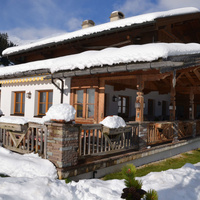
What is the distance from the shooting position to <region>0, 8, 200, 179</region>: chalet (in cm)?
668

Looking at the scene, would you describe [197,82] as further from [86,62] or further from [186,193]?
[186,193]

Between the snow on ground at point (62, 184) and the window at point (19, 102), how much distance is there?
5753 millimetres

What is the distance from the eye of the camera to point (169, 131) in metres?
8.64

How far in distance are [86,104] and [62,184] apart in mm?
5600

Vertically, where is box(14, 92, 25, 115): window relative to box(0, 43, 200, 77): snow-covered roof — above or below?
below

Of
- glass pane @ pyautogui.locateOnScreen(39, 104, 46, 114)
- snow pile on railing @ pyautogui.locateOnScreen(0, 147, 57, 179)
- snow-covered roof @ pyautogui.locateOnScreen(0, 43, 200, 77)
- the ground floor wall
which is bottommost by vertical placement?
the ground floor wall

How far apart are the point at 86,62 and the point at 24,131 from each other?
3.15m

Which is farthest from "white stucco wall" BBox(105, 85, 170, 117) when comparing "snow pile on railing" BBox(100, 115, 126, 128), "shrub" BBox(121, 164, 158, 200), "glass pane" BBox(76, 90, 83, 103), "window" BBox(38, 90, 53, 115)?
"shrub" BBox(121, 164, 158, 200)

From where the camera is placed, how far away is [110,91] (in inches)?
378

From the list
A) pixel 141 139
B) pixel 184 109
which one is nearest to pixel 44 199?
pixel 141 139

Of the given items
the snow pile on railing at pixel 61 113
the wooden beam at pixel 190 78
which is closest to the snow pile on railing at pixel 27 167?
the snow pile on railing at pixel 61 113

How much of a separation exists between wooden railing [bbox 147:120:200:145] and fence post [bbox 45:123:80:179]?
3.36 m

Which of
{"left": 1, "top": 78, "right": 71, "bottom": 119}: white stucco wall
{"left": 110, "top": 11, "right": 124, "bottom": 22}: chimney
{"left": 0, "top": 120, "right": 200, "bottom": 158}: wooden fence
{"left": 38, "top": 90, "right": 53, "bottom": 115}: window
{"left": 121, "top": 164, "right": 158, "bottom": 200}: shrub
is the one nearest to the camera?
{"left": 121, "top": 164, "right": 158, "bottom": 200}: shrub

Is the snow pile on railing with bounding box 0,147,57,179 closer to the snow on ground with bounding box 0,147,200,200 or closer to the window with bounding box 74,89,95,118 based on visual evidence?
the snow on ground with bounding box 0,147,200,200
